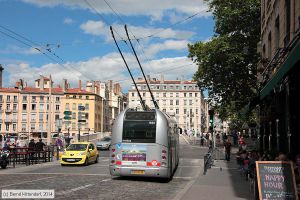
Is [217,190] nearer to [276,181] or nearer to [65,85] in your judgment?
[276,181]

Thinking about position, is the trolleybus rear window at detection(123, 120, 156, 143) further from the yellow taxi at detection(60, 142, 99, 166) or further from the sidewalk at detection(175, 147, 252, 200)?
Answer: the yellow taxi at detection(60, 142, 99, 166)

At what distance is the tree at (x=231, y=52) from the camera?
4300 centimetres

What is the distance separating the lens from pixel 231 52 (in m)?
43.4

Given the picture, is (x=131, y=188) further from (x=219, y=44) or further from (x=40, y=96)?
(x=40, y=96)

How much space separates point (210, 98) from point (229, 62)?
232 inches

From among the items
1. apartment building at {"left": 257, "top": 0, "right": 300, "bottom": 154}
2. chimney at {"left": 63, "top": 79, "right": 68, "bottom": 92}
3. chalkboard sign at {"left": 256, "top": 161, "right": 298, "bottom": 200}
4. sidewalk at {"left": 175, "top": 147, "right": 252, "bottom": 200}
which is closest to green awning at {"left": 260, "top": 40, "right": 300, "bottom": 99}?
apartment building at {"left": 257, "top": 0, "right": 300, "bottom": 154}

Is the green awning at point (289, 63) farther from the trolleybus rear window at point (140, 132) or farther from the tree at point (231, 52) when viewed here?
the tree at point (231, 52)

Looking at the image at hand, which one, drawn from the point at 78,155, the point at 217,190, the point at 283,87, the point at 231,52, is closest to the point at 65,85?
the point at 231,52

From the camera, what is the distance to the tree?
4300cm

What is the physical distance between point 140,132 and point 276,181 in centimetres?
928

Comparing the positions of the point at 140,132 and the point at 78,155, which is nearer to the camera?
the point at 140,132

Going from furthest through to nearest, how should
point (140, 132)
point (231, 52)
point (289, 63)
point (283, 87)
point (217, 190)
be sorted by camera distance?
point (231, 52), point (140, 132), point (283, 87), point (217, 190), point (289, 63)

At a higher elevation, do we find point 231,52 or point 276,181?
point 231,52

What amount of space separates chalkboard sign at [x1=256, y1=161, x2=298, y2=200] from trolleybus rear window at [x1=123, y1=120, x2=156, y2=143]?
8.65m
